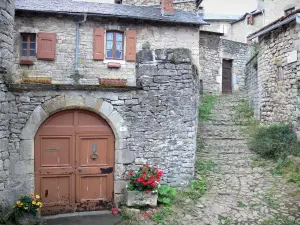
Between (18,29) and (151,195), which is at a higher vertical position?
(18,29)

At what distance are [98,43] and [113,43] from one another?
2.26ft

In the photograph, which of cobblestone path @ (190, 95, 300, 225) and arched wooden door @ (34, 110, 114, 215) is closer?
cobblestone path @ (190, 95, 300, 225)

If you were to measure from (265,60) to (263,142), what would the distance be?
3110 mm

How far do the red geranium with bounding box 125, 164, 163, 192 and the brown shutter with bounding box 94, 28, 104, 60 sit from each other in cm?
712

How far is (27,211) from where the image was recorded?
4.39m

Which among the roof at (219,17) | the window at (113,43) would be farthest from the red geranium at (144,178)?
the roof at (219,17)

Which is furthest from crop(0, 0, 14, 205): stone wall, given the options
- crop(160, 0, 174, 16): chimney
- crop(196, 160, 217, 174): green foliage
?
crop(160, 0, 174, 16): chimney

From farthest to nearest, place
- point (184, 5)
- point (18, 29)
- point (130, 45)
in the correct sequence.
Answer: point (184, 5), point (130, 45), point (18, 29)

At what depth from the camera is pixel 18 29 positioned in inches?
419

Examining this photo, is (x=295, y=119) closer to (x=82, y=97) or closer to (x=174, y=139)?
(x=174, y=139)

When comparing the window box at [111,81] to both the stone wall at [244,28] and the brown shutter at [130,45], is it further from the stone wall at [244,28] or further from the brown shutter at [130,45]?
the stone wall at [244,28]

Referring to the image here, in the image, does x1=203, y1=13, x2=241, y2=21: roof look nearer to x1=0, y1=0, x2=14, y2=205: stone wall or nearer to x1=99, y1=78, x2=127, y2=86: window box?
x1=99, y1=78, x2=127, y2=86: window box

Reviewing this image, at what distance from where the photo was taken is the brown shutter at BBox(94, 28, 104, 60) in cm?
1114

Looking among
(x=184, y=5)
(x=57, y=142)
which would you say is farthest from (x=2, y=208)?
(x=184, y=5)
